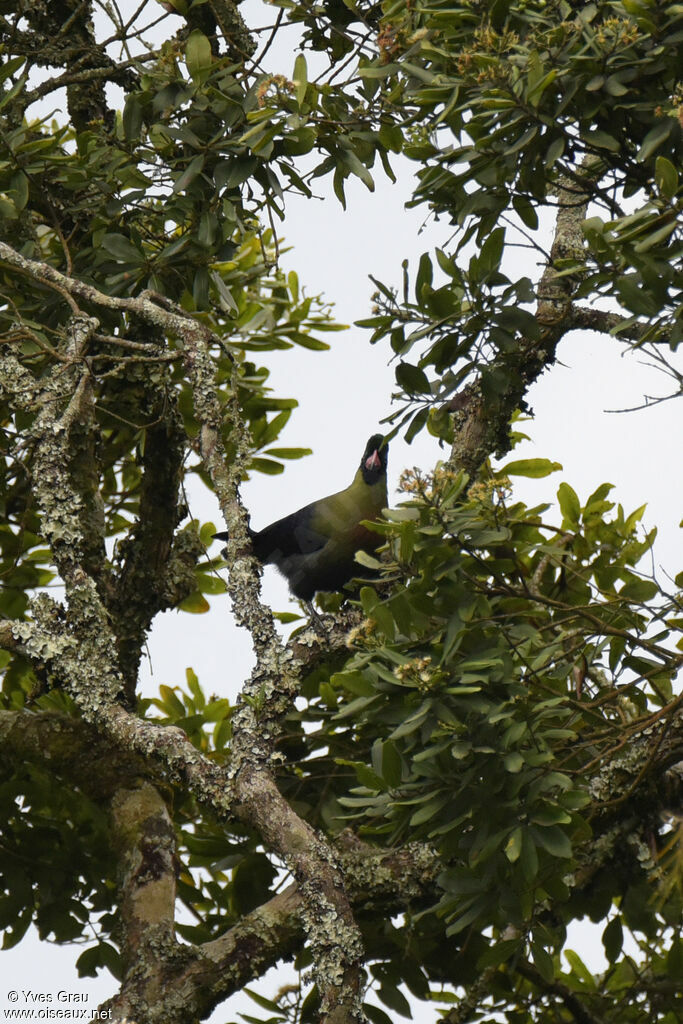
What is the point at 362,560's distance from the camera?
7.82ft

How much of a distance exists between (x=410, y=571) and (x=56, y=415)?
3.72ft

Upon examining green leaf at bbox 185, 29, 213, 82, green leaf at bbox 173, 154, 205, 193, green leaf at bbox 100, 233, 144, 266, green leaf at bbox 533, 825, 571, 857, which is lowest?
green leaf at bbox 533, 825, 571, 857

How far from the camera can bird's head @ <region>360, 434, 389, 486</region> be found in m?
4.29

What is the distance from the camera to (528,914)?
2.43 m

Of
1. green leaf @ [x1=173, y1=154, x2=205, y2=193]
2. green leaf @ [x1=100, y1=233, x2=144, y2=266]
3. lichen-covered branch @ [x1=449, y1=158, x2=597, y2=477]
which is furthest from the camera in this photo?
green leaf @ [x1=100, y1=233, x2=144, y2=266]

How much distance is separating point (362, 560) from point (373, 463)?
6.33 feet

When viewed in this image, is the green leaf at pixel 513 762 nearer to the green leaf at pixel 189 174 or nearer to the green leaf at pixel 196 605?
the green leaf at pixel 189 174

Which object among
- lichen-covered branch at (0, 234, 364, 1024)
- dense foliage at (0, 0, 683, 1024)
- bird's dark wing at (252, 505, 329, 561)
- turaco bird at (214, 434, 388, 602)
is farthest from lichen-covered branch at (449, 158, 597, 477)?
bird's dark wing at (252, 505, 329, 561)

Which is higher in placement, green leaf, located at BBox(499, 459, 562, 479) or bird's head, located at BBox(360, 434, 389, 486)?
bird's head, located at BBox(360, 434, 389, 486)

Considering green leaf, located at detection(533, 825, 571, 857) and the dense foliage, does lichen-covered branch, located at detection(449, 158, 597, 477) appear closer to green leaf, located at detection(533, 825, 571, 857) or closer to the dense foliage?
the dense foliage


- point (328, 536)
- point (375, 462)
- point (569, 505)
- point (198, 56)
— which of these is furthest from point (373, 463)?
point (198, 56)

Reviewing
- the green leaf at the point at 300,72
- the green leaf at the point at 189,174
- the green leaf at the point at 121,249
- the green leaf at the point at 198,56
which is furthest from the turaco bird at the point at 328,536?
the green leaf at the point at 300,72

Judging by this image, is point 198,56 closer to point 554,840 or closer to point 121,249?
point 121,249

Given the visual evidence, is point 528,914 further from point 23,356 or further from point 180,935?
point 23,356
